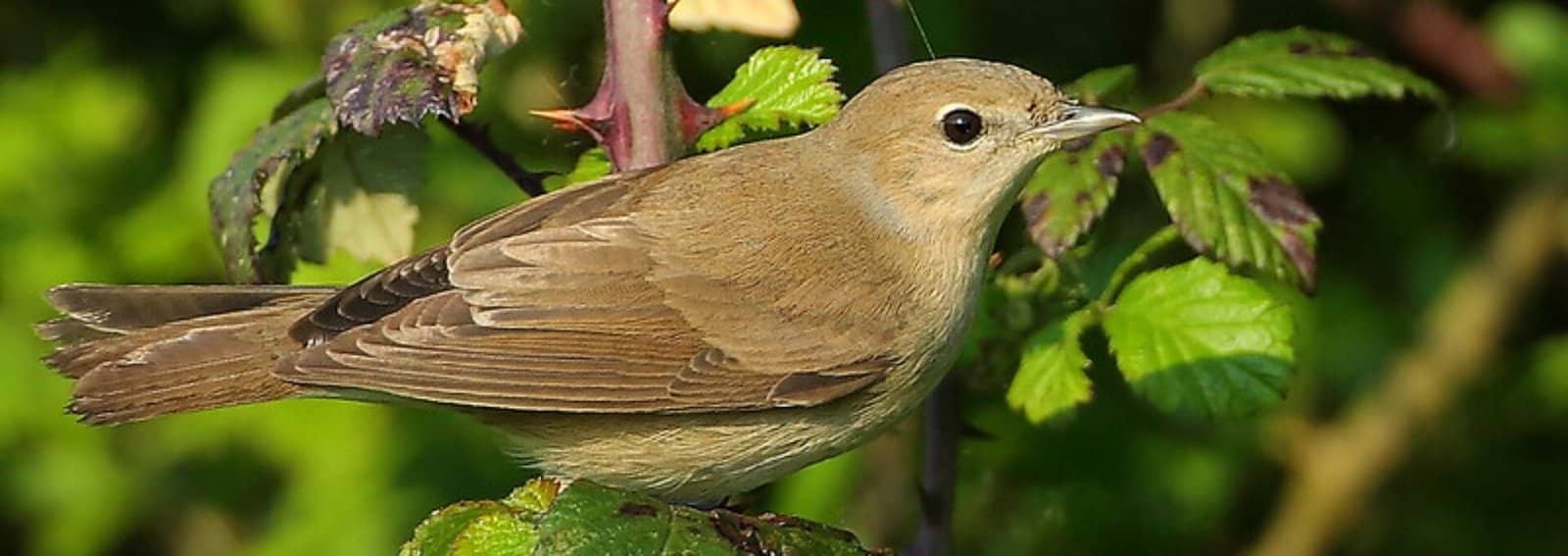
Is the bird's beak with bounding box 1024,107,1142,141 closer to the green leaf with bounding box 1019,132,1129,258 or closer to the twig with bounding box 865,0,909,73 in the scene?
the green leaf with bounding box 1019,132,1129,258

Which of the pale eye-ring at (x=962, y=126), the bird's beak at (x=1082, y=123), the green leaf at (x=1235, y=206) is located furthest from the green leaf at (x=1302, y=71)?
the pale eye-ring at (x=962, y=126)

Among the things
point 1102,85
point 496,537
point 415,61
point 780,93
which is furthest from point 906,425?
point 496,537

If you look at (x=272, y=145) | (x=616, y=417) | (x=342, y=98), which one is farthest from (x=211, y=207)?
(x=616, y=417)

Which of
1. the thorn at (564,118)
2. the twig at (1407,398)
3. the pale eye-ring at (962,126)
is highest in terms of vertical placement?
the thorn at (564,118)

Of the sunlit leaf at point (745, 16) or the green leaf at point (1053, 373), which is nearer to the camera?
the green leaf at point (1053, 373)

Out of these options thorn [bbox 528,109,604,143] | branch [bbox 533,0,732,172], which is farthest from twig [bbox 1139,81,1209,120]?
thorn [bbox 528,109,604,143]

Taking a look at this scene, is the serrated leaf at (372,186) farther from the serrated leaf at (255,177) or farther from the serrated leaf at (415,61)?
the serrated leaf at (415,61)
